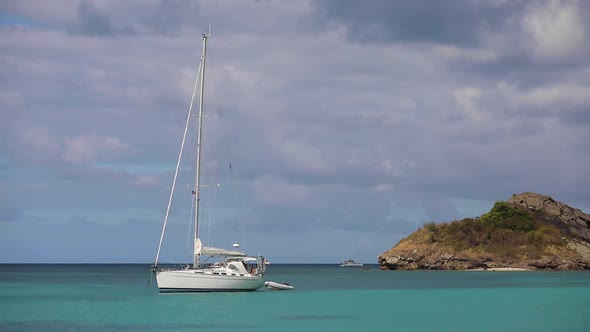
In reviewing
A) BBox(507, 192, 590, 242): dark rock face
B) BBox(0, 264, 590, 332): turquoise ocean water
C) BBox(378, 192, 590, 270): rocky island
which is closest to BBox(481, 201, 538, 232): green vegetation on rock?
BBox(378, 192, 590, 270): rocky island

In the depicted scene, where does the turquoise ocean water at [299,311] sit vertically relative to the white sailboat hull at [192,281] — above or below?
below

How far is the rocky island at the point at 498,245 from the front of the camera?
173250mm

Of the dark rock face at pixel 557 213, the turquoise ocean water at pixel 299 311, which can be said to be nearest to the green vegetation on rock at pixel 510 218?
the dark rock face at pixel 557 213

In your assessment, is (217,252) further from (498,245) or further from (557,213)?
(557,213)

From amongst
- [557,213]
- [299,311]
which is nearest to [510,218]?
[557,213]

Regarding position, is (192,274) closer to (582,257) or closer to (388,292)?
(388,292)

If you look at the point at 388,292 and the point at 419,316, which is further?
the point at 388,292

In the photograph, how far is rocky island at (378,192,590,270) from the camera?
17325 centimetres

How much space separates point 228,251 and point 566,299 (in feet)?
107

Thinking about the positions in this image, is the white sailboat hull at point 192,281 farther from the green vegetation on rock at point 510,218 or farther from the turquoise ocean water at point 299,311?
the green vegetation on rock at point 510,218

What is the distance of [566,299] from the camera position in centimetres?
7381

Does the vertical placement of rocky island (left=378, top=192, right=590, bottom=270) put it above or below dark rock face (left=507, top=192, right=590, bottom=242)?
below

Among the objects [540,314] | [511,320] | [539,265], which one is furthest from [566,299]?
[539,265]

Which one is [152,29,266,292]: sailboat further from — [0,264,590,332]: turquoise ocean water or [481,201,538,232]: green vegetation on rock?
[481,201,538,232]: green vegetation on rock
